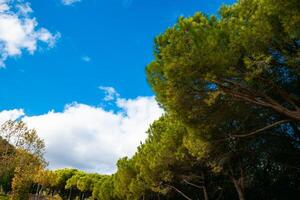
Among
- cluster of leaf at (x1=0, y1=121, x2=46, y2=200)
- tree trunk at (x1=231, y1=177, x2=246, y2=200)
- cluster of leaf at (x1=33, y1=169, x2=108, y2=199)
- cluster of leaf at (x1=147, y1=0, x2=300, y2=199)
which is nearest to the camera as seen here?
cluster of leaf at (x1=147, y1=0, x2=300, y2=199)

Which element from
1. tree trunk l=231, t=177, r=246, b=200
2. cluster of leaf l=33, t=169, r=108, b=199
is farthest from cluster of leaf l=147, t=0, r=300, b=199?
cluster of leaf l=33, t=169, r=108, b=199

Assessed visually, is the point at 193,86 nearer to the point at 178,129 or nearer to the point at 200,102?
the point at 200,102

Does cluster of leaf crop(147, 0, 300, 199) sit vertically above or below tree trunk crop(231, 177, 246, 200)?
above

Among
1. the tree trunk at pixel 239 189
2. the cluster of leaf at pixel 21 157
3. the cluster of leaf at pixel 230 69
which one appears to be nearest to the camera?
the cluster of leaf at pixel 230 69

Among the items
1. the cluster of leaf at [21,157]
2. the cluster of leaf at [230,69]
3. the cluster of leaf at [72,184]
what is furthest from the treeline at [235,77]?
the cluster of leaf at [72,184]

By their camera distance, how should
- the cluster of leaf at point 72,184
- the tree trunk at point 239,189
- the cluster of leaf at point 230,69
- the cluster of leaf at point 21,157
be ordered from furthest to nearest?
the cluster of leaf at point 72,184
the cluster of leaf at point 21,157
the tree trunk at point 239,189
the cluster of leaf at point 230,69

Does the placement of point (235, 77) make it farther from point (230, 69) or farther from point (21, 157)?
point (21, 157)

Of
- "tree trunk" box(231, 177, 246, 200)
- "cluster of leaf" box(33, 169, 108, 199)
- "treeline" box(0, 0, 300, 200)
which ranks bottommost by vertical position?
"tree trunk" box(231, 177, 246, 200)

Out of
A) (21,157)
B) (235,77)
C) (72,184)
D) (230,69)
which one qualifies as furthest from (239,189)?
(72,184)

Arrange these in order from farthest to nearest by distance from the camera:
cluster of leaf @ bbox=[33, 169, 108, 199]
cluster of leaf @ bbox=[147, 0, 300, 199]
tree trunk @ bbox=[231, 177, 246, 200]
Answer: cluster of leaf @ bbox=[33, 169, 108, 199] < tree trunk @ bbox=[231, 177, 246, 200] < cluster of leaf @ bbox=[147, 0, 300, 199]

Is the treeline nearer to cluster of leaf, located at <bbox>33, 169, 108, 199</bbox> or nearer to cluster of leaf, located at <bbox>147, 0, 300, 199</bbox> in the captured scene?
cluster of leaf, located at <bbox>147, 0, 300, 199</bbox>

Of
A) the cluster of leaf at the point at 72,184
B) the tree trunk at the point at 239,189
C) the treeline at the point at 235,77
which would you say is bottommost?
the tree trunk at the point at 239,189

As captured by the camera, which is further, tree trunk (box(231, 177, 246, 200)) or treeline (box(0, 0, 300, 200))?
tree trunk (box(231, 177, 246, 200))

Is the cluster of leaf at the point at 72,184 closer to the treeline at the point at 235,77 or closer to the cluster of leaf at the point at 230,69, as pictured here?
the treeline at the point at 235,77
